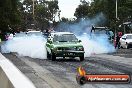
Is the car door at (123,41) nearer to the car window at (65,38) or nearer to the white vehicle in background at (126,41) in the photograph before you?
the white vehicle in background at (126,41)

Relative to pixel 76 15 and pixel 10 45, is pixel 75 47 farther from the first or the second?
pixel 76 15

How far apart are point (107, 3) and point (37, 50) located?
195ft

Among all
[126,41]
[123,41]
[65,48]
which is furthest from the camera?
[123,41]

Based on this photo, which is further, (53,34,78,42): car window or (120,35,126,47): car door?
(120,35,126,47): car door

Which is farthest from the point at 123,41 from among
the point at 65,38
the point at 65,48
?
the point at 65,48

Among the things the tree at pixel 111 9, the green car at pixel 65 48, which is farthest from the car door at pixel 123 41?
the tree at pixel 111 9

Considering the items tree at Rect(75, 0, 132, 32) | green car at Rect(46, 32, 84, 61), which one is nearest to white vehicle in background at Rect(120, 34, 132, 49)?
green car at Rect(46, 32, 84, 61)

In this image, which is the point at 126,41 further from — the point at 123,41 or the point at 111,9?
the point at 111,9

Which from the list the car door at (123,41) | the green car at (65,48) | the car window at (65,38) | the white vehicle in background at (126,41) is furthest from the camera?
the car door at (123,41)

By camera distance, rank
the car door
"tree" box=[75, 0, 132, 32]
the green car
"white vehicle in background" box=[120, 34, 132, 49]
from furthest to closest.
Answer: "tree" box=[75, 0, 132, 32]
the car door
"white vehicle in background" box=[120, 34, 132, 49]
the green car

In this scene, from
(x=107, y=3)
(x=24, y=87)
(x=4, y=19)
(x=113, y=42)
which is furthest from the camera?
(x=107, y=3)

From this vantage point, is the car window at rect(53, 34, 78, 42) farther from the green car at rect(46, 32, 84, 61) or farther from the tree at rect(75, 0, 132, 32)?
the tree at rect(75, 0, 132, 32)

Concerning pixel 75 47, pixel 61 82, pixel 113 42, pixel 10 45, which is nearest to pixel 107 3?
pixel 113 42

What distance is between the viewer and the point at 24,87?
6.75 m
